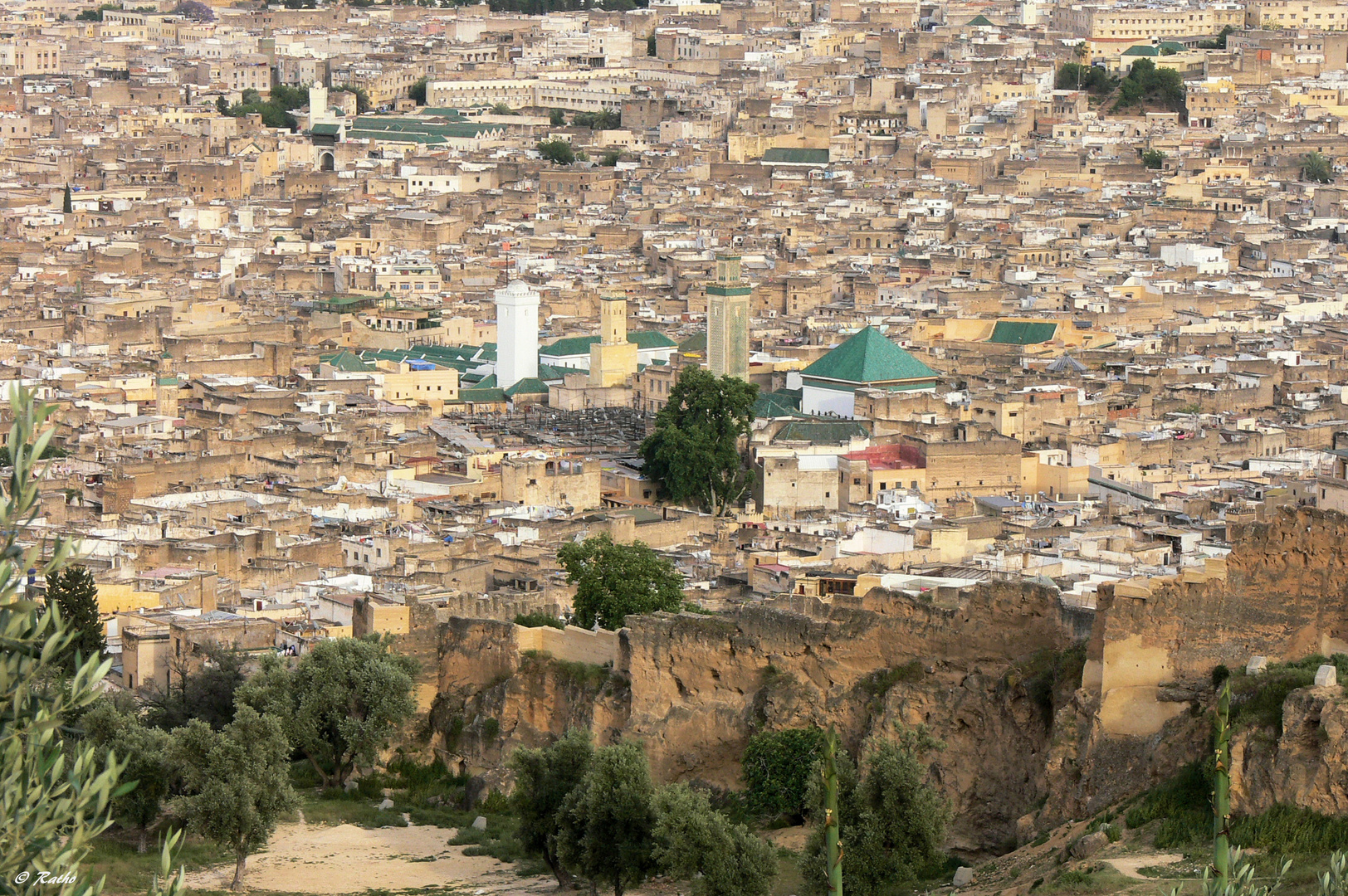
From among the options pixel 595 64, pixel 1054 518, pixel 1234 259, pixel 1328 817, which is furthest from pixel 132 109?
pixel 1328 817

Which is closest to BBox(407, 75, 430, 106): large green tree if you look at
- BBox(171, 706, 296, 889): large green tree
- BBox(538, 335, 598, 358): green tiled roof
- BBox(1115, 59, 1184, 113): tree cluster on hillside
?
BBox(1115, 59, 1184, 113): tree cluster on hillside

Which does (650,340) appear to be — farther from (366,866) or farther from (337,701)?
(366,866)

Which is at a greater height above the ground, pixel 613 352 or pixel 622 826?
pixel 613 352

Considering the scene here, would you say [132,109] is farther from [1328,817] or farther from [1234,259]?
[1328,817]

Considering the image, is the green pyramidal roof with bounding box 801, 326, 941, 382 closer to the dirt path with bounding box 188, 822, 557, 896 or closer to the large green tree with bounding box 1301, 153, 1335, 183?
the dirt path with bounding box 188, 822, 557, 896

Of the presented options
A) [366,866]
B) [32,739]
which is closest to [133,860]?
[366,866]

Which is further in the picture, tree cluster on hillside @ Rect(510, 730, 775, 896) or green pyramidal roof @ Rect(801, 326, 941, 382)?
green pyramidal roof @ Rect(801, 326, 941, 382)
